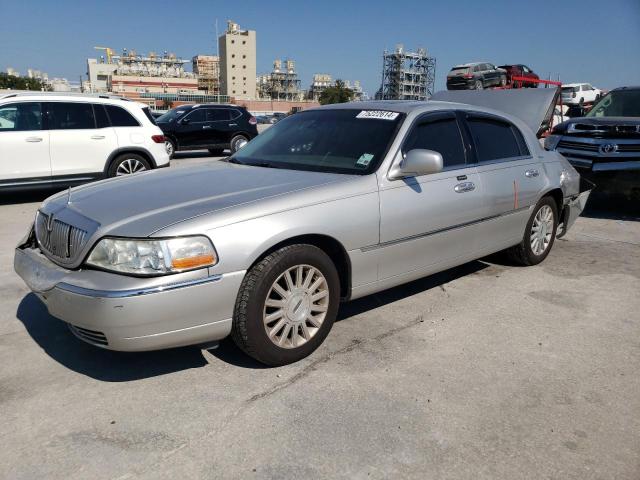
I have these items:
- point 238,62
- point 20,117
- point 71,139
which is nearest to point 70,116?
point 71,139

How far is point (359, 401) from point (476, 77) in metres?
22.5

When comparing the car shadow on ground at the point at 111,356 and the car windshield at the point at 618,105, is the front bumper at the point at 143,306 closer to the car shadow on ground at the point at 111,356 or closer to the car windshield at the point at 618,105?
the car shadow on ground at the point at 111,356

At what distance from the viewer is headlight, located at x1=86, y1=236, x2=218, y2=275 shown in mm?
2727

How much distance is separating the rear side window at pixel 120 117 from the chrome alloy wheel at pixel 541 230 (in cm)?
696

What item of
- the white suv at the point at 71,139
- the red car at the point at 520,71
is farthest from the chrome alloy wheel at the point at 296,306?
the red car at the point at 520,71

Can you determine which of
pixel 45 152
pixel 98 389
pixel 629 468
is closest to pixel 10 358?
pixel 98 389

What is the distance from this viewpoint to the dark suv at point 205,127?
51.0 ft

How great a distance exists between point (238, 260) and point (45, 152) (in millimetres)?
6785

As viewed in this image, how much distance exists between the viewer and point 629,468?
2.38 metres

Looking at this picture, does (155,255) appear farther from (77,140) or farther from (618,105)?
(618,105)

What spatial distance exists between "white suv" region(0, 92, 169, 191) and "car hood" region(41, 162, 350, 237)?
5240mm

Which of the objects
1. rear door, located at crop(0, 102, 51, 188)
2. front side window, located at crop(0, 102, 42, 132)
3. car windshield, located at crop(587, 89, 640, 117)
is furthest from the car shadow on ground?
car windshield, located at crop(587, 89, 640, 117)

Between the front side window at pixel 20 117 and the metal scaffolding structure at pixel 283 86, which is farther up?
the metal scaffolding structure at pixel 283 86

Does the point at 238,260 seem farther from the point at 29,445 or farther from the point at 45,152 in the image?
the point at 45,152
